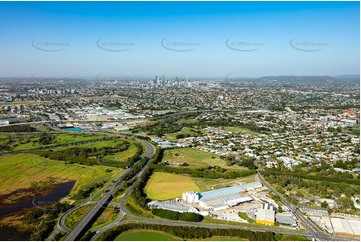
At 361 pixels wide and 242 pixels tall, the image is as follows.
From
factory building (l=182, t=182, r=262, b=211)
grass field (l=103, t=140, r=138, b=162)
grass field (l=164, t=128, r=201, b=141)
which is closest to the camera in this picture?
factory building (l=182, t=182, r=262, b=211)

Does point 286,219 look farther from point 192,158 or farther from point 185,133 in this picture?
point 185,133

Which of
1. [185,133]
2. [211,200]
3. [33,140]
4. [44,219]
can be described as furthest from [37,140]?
[211,200]

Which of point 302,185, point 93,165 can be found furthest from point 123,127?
point 302,185

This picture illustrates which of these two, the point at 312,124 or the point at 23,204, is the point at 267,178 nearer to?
the point at 23,204

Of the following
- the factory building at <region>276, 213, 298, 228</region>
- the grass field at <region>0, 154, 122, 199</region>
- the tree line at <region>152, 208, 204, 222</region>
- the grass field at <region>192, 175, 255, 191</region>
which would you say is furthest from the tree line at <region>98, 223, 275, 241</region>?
the grass field at <region>0, 154, 122, 199</region>

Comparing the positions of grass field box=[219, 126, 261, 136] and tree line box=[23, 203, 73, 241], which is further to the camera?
grass field box=[219, 126, 261, 136]

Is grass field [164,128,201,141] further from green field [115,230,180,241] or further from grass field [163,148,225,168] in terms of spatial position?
green field [115,230,180,241]

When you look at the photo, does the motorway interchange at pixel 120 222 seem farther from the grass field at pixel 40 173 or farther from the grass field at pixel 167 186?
the grass field at pixel 40 173
